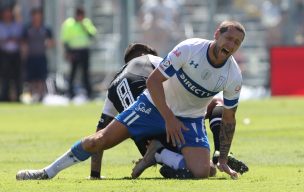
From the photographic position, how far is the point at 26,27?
96.1ft

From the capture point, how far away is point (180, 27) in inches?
1253

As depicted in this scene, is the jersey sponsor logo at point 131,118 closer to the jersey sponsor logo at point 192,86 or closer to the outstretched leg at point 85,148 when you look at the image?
the outstretched leg at point 85,148

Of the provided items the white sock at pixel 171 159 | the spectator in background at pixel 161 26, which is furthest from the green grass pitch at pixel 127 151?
the spectator in background at pixel 161 26

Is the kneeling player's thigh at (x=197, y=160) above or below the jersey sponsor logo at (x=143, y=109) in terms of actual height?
below

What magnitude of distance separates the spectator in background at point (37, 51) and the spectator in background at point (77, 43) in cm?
50

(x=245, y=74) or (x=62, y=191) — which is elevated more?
(x=62, y=191)

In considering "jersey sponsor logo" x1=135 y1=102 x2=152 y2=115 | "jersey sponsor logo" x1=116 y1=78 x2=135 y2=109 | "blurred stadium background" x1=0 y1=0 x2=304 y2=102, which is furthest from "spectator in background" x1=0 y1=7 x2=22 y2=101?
"jersey sponsor logo" x1=135 y1=102 x2=152 y2=115

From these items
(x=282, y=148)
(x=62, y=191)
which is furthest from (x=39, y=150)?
(x=62, y=191)

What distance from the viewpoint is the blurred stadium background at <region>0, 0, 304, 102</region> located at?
102 ft

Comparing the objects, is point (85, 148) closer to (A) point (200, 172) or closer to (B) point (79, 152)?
(B) point (79, 152)

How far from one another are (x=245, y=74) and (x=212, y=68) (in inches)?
809

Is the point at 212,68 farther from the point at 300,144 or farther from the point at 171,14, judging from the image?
the point at 171,14

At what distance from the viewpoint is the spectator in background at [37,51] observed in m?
29.2

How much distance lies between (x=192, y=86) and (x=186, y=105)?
316 millimetres
